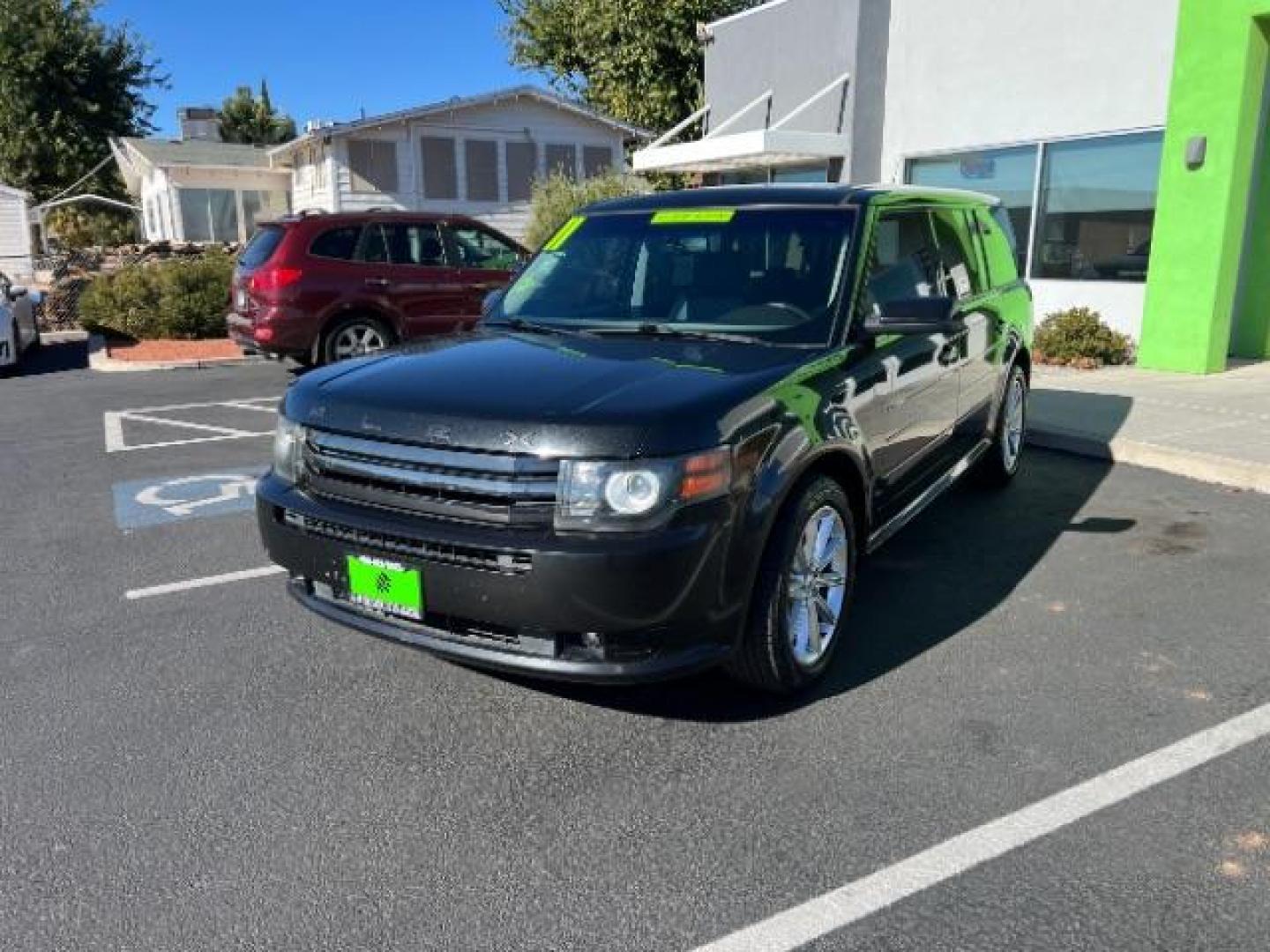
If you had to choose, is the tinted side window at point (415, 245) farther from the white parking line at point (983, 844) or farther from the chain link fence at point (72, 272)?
the white parking line at point (983, 844)

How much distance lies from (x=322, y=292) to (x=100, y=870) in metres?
8.78

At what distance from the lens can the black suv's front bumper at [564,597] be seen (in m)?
2.93

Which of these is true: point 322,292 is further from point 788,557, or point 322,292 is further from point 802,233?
point 788,557

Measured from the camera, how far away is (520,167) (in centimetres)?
2647

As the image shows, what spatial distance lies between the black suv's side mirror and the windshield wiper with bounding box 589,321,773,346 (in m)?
0.48

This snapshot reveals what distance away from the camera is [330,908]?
2.54 metres

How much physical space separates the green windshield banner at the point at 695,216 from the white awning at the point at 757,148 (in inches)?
395

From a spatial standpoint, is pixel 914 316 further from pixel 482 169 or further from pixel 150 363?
pixel 482 169

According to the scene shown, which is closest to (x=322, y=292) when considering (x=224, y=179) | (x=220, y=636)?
(x=220, y=636)

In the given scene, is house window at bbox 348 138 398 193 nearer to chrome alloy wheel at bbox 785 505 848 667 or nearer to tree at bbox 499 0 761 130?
tree at bbox 499 0 761 130

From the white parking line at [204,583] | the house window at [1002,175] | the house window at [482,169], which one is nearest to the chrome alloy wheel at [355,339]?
the white parking line at [204,583]

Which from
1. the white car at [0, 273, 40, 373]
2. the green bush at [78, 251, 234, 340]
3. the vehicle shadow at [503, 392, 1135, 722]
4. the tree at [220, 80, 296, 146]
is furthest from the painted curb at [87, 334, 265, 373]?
the tree at [220, 80, 296, 146]

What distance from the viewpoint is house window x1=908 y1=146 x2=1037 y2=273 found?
12047 millimetres

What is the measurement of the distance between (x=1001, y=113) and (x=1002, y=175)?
0.74 m
